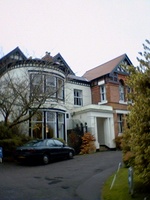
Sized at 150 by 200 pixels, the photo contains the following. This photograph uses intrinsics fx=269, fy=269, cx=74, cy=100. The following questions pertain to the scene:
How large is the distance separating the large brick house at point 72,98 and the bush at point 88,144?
1.29 meters

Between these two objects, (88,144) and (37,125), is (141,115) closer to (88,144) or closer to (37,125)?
(37,125)

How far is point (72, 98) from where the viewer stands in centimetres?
2892

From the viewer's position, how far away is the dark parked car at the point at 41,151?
16.4 m

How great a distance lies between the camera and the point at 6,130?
767 inches

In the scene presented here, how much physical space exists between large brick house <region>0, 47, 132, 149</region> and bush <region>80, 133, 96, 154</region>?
4.22ft

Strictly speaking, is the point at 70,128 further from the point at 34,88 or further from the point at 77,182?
the point at 77,182

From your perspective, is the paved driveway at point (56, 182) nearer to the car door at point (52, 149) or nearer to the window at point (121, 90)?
the car door at point (52, 149)

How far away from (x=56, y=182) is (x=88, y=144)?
1289 centimetres

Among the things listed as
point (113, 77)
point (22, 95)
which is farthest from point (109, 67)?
point (22, 95)

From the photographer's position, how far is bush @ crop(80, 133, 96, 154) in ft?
78.8

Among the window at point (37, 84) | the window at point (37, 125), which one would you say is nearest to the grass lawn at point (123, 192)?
the window at point (37, 84)

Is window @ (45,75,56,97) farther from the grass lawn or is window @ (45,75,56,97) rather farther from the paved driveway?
the grass lawn

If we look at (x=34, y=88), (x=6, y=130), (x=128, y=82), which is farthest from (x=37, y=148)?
(x=128, y=82)

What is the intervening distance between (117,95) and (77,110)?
214 inches
